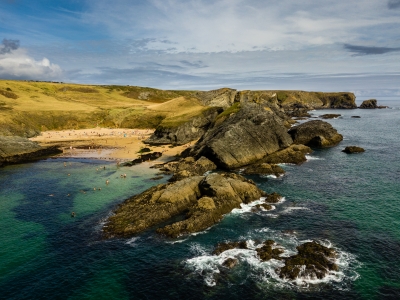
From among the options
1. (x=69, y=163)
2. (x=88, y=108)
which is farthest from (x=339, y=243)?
(x=88, y=108)

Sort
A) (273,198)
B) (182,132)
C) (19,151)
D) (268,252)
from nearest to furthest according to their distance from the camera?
(268,252)
(273,198)
(19,151)
(182,132)

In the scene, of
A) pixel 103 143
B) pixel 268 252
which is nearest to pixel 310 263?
pixel 268 252

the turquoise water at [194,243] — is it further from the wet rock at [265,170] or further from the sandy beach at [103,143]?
the sandy beach at [103,143]

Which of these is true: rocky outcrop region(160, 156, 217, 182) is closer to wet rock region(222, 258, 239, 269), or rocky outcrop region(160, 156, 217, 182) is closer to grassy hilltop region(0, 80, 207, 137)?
wet rock region(222, 258, 239, 269)

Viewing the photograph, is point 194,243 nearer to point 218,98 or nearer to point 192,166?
point 192,166

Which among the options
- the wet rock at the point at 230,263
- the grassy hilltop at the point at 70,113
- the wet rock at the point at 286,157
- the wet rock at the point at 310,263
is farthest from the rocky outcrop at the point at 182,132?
the wet rock at the point at 310,263
